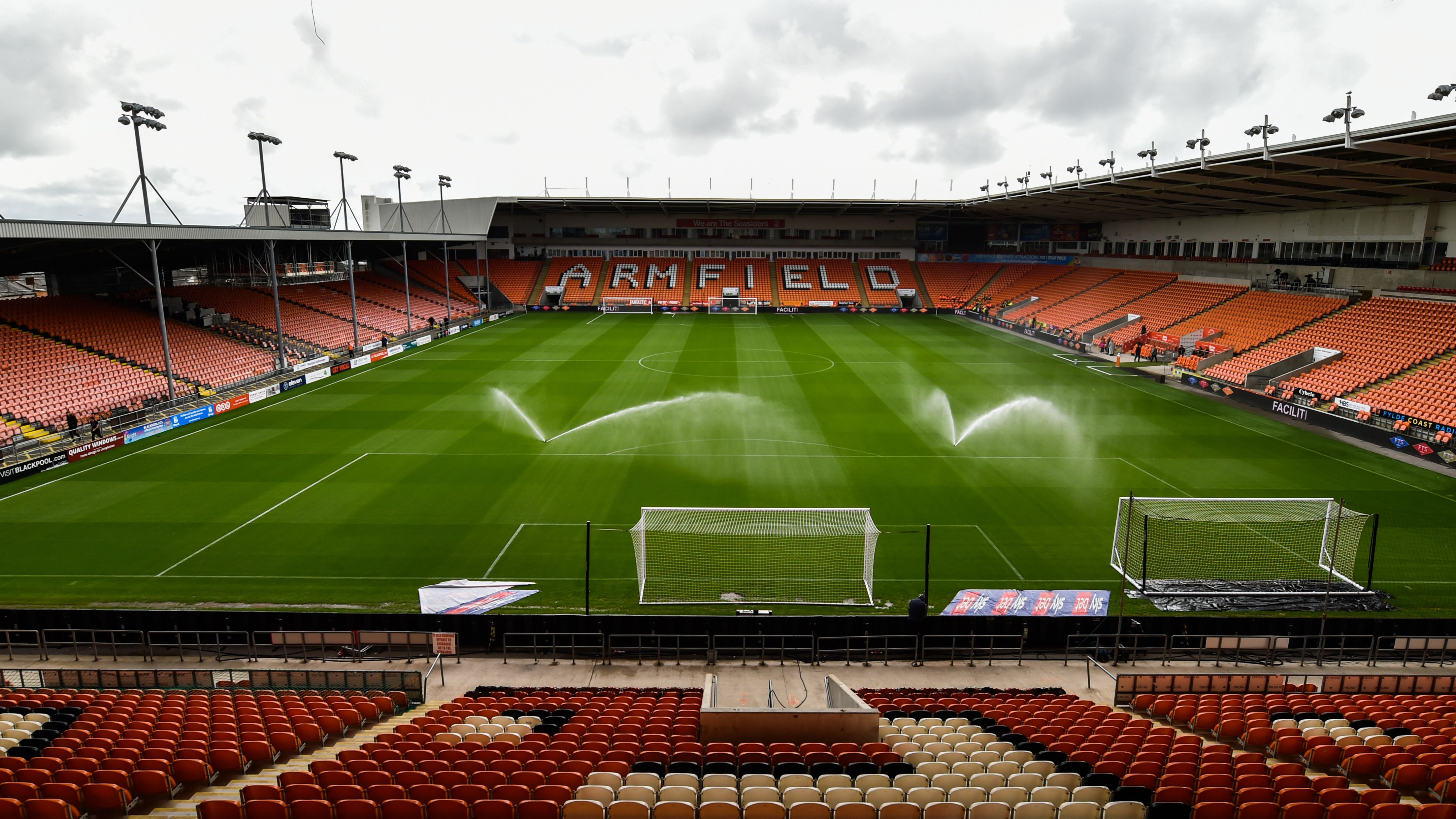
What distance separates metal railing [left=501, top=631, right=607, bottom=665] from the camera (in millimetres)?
14164

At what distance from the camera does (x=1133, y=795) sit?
7324 mm

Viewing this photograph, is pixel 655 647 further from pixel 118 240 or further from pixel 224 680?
pixel 118 240

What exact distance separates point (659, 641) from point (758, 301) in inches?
2430

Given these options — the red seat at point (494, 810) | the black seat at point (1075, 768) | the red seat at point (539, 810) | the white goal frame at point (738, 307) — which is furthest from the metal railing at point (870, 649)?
the white goal frame at point (738, 307)

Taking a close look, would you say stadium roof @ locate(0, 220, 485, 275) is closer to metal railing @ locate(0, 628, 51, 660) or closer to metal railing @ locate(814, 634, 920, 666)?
metal railing @ locate(0, 628, 51, 660)

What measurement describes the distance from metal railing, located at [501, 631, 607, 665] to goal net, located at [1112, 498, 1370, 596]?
1018 centimetres

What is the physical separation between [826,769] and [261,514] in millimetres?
18702

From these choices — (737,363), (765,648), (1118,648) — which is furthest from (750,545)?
(737,363)

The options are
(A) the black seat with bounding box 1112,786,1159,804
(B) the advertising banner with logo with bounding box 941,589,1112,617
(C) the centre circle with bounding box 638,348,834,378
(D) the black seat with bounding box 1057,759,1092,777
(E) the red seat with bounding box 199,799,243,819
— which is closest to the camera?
(E) the red seat with bounding box 199,799,243,819

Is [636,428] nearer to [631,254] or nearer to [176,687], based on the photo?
[176,687]

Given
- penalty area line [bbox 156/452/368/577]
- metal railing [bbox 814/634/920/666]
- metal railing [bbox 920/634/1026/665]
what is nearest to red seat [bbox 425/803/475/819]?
metal railing [bbox 814/634/920/666]

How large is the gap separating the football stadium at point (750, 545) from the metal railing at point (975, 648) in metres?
0.08

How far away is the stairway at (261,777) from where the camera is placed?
7.55 m

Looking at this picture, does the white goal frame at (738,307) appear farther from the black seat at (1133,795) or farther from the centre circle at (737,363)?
the black seat at (1133,795)
